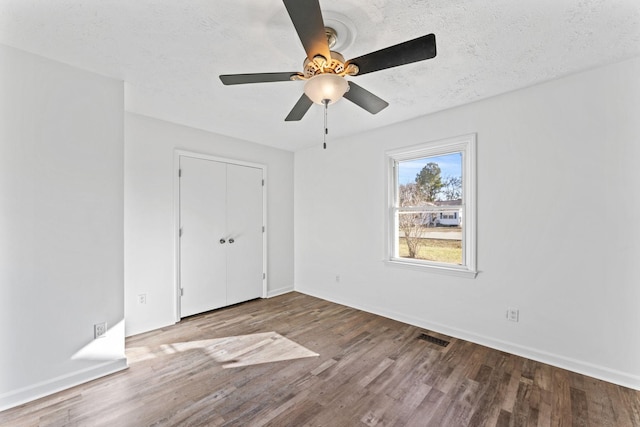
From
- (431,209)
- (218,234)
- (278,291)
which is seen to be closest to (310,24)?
(431,209)

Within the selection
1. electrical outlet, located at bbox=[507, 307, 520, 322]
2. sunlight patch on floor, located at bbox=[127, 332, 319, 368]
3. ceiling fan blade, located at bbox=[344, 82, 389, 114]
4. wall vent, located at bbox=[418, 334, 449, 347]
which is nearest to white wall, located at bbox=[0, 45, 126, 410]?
sunlight patch on floor, located at bbox=[127, 332, 319, 368]

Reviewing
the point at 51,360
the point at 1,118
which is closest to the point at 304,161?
the point at 1,118

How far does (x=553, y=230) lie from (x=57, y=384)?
415 cm

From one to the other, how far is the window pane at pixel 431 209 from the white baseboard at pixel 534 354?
2.41 ft

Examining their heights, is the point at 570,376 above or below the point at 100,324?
below

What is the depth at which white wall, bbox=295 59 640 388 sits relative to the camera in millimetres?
2062

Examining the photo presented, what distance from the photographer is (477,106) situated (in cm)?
276

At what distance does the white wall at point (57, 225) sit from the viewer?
1.88 m

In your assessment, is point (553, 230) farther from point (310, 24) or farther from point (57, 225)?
point (57, 225)

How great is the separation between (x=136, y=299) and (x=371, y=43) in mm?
3420

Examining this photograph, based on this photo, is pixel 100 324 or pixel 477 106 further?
pixel 477 106

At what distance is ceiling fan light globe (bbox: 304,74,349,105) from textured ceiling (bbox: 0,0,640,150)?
379mm

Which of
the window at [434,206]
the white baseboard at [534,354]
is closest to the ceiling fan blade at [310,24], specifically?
the window at [434,206]

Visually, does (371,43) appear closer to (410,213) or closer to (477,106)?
(477,106)
